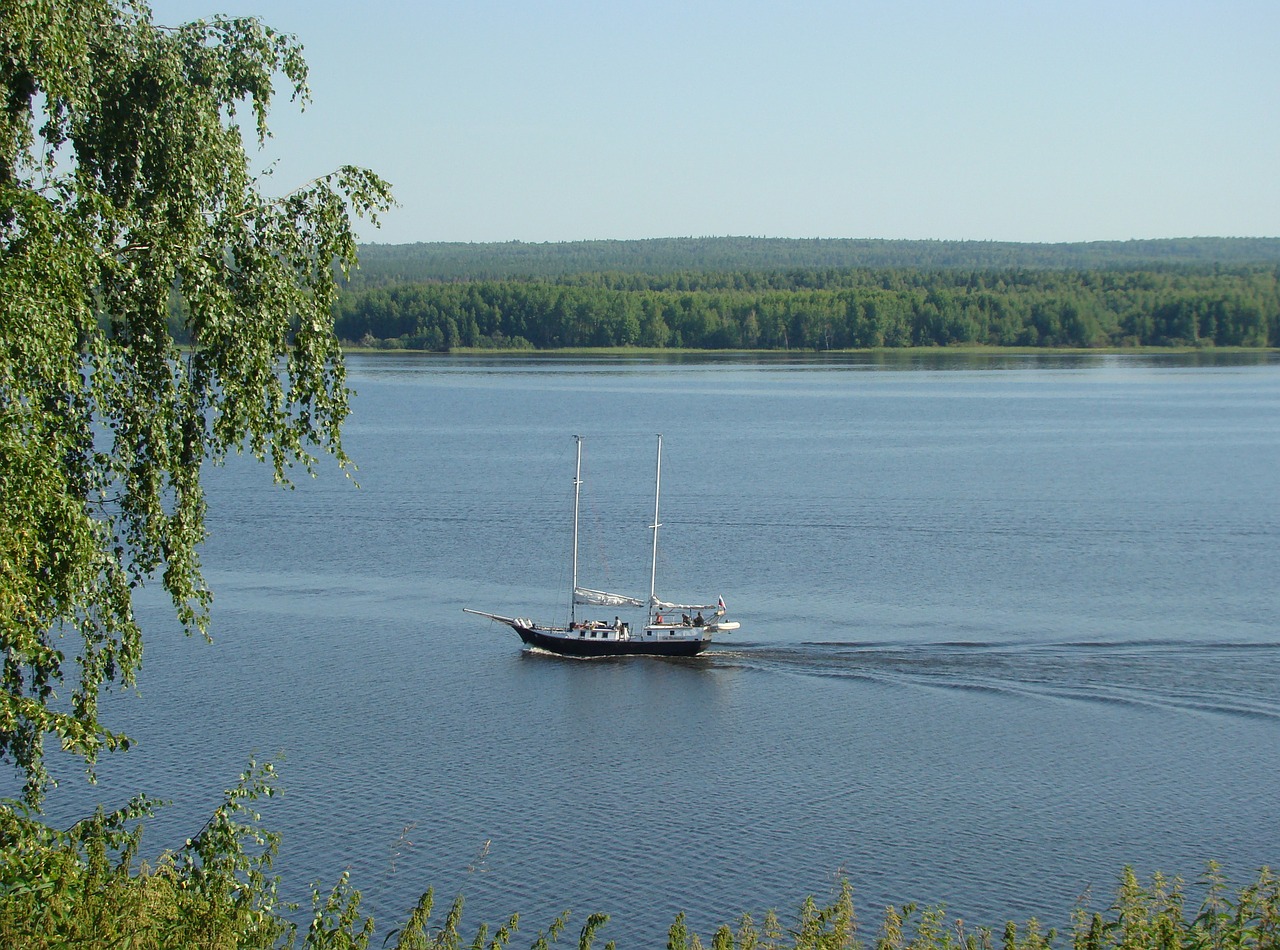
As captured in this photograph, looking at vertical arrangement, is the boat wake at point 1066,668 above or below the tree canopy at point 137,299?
below

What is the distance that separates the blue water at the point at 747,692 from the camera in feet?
80.4

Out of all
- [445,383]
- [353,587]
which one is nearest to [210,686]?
[353,587]

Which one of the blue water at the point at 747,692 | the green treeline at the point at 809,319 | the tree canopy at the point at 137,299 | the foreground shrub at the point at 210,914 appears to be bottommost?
the blue water at the point at 747,692

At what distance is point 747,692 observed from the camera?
35500mm

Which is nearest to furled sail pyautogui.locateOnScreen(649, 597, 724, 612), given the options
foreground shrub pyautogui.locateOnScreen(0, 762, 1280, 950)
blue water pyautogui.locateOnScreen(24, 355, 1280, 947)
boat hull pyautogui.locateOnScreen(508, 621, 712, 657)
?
boat hull pyautogui.locateOnScreen(508, 621, 712, 657)

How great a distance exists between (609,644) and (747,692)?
18.5 ft

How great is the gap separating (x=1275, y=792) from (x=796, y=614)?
16.0m

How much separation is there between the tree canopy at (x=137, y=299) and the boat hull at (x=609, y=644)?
26570mm

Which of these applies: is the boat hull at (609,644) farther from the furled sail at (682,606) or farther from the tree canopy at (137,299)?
the tree canopy at (137,299)

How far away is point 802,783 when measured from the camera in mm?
28391

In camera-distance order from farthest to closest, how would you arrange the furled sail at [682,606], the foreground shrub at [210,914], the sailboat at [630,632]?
the furled sail at [682,606]
the sailboat at [630,632]
the foreground shrub at [210,914]

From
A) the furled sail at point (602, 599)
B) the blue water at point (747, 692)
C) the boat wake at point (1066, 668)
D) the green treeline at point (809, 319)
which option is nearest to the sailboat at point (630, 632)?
the furled sail at point (602, 599)

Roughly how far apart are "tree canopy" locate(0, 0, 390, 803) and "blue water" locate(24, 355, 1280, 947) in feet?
28.1

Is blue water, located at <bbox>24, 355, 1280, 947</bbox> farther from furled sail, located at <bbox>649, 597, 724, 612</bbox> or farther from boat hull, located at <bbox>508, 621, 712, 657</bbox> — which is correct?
furled sail, located at <bbox>649, 597, 724, 612</bbox>
